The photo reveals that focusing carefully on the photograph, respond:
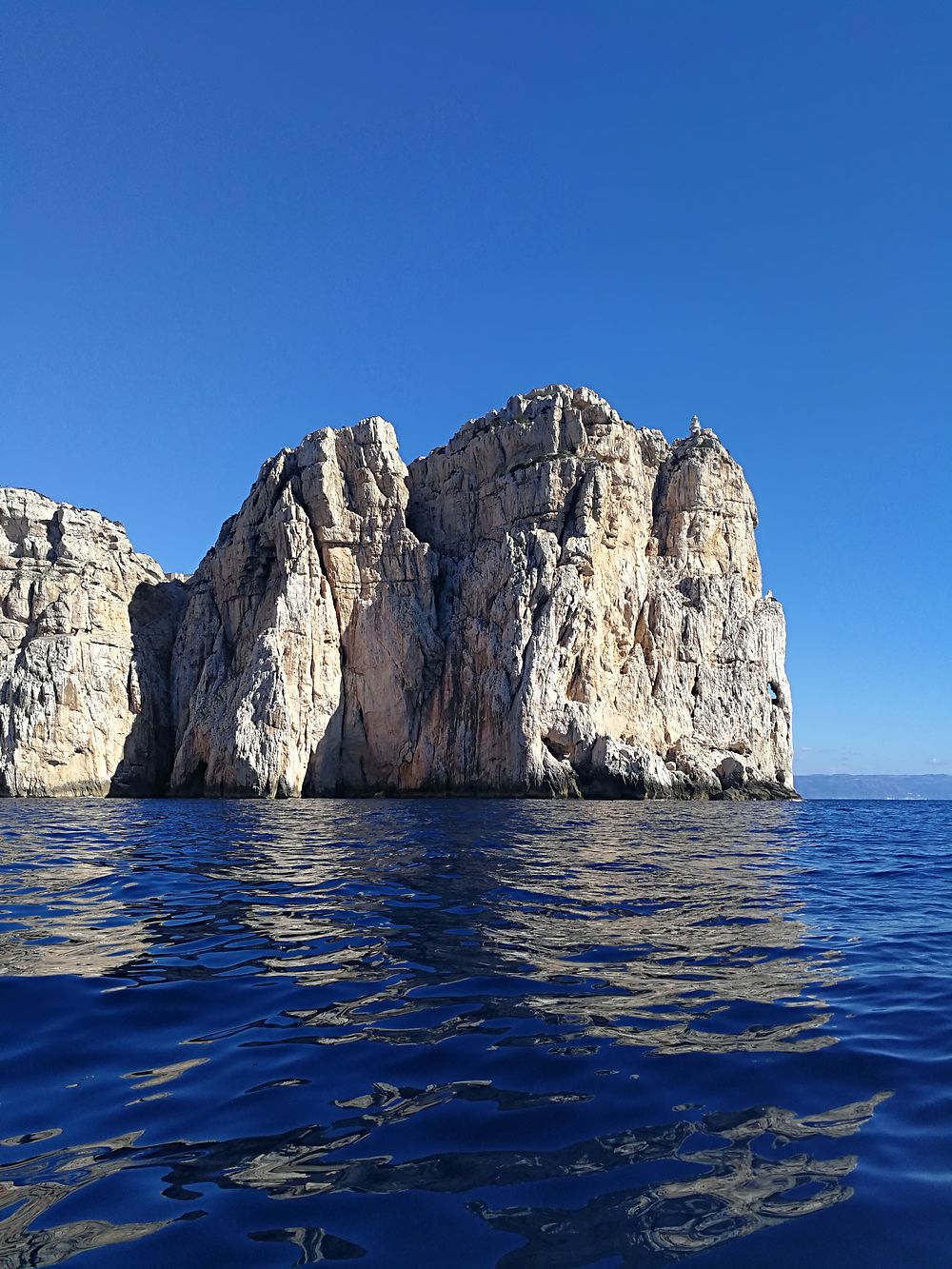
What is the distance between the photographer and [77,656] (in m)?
56.0

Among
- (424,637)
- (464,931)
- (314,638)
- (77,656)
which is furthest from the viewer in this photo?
(424,637)

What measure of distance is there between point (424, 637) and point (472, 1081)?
52.9 meters

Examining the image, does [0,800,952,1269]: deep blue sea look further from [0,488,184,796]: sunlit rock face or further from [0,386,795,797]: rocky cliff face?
[0,488,184,796]: sunlit rock face

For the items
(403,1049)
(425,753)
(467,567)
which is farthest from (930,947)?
(467,567)

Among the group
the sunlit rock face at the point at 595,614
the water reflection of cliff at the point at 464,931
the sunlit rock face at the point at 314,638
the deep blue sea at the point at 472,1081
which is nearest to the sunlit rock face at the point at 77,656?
the sunlit rock face at the point at 314,638

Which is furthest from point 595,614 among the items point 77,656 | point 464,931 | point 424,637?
point 464,931

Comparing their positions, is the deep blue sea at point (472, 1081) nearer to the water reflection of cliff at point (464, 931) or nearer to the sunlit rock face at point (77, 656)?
the water reflection of cliff at point (464, 931)

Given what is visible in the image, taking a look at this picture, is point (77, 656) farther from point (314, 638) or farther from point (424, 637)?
point (424, 637)

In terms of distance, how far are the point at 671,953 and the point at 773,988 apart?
4.30ft

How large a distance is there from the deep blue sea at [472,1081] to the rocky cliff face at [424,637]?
4102 centimetres

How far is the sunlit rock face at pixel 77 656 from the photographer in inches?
2095

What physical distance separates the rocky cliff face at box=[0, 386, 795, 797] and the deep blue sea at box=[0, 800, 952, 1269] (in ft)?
135

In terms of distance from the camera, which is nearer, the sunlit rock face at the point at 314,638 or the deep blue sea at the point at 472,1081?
the deep blue sea at the point at 472,1081

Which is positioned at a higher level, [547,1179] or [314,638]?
[314,638]
